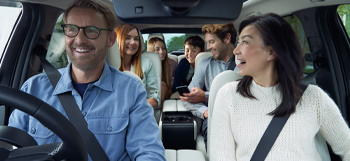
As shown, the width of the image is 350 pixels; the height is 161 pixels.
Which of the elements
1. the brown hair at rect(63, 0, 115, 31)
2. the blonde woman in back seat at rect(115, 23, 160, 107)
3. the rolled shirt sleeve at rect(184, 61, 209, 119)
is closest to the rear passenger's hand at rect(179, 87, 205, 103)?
the rolled shirt sleeve at rect(184, 61, 209, 119)

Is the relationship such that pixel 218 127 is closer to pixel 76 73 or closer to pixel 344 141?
pixel 344 141

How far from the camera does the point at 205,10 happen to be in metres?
0.76

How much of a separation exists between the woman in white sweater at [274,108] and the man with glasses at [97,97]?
1.35 feet

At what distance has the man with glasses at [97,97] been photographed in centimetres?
123

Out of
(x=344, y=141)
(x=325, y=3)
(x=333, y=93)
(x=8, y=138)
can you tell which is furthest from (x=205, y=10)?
(x=333, y=93)

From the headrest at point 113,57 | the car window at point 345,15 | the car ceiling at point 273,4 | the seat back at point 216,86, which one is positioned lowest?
the seat back at point 216,86

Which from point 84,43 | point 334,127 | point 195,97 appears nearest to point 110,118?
point 84,43

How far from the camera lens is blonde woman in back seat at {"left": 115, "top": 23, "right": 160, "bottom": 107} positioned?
2.74m

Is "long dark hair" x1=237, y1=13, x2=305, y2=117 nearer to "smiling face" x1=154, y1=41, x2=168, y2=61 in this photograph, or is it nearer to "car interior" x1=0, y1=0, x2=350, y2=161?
"car interior" x1=0, y1=0, x2=350, y2=161

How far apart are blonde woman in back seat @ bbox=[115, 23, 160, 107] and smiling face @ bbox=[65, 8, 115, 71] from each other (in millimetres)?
1418

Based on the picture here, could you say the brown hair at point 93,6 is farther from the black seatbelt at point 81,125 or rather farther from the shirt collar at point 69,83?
the black seatbelt at point 81,125

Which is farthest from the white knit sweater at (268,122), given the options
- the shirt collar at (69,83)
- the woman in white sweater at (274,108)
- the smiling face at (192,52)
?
the smiling face at (192,52)

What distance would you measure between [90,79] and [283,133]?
1061 mm

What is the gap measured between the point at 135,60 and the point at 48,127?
229 centimetres
